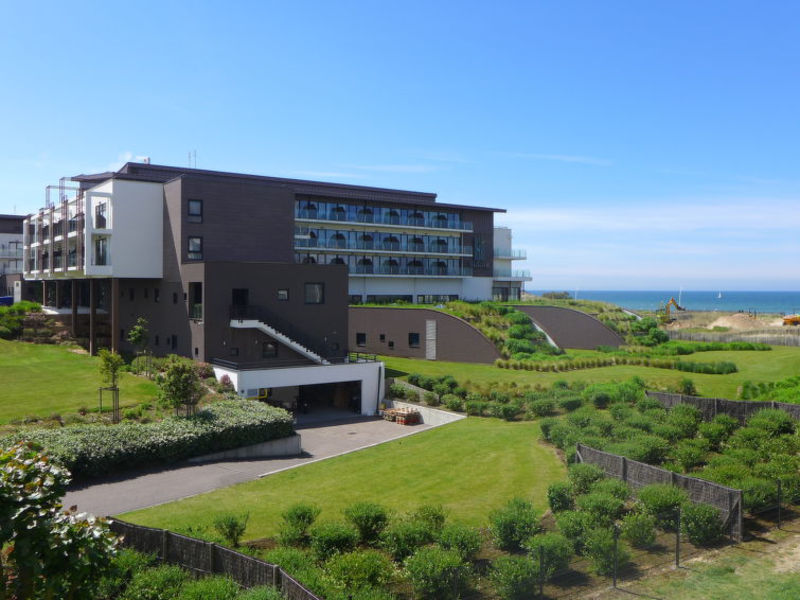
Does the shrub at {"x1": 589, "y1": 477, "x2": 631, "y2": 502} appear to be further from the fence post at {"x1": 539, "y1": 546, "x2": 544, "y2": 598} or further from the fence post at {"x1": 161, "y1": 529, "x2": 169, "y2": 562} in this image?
the fence post at {"x1": 161, "y1": 529, "x2": 169, "y2": 562}

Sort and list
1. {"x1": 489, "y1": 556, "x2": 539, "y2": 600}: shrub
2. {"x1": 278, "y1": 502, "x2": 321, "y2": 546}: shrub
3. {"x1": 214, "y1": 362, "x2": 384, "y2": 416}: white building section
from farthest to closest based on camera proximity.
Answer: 1. {"x1": 214, "y1": 362, "x2": 384, "y2": 416}: white building section
2. {"x1": 278, "y1": 502, "x2": 321, "y2": 546}: shrub
3. {"x1": 489, "y1": 556, "x2": 539, "y2": 600}: shrub

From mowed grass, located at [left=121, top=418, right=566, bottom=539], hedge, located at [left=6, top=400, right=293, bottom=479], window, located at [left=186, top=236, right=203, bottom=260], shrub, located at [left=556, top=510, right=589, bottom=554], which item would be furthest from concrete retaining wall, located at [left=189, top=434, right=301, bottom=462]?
window, located at [left=186, top=236, right=203, bottom=260]

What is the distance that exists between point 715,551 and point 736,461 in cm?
582

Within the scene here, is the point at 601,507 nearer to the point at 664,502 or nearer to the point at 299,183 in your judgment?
the point at 664,502

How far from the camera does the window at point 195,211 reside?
38.3 meters

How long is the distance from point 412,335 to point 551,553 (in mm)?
37405

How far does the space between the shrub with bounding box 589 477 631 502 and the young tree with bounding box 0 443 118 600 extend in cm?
1210

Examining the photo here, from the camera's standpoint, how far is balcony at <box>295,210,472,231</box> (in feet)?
182

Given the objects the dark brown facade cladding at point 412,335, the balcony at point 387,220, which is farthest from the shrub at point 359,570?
the balcony at point 387,220

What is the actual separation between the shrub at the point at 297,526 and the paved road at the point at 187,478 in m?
6.23

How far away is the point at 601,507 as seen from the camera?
14.8m

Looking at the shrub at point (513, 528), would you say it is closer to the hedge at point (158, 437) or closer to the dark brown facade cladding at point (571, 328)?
the hedge at point (158, 437)

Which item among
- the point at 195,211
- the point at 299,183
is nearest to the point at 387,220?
the point at 299,183

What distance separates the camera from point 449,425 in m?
31.0
